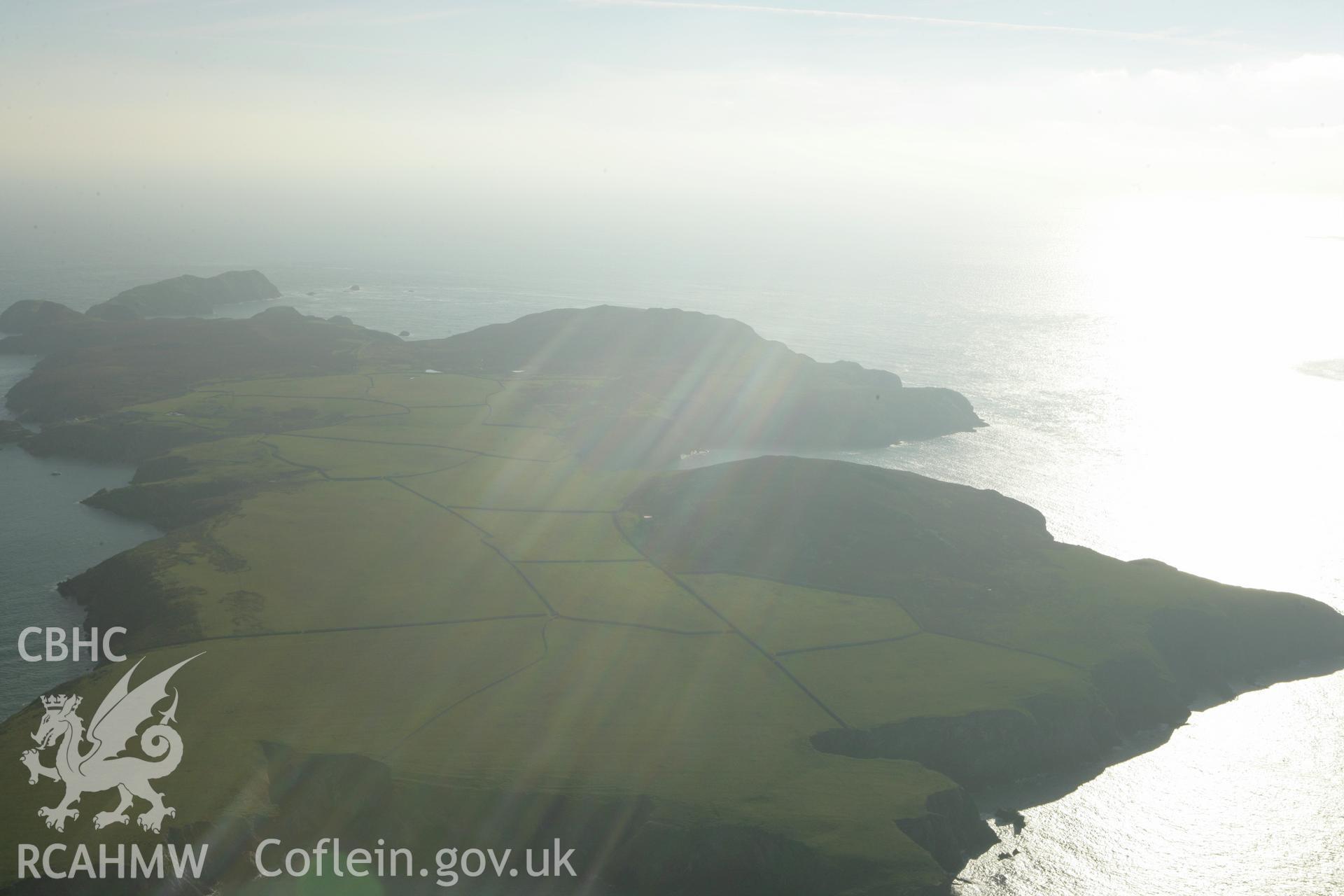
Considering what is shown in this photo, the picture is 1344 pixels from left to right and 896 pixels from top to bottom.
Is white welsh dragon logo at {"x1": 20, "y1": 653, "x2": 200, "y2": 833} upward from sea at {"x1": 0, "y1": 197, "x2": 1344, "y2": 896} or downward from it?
upward

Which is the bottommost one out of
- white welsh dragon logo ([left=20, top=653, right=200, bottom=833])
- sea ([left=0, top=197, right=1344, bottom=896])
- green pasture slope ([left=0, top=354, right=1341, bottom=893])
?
sea ([left=0, top=197, right=1344, bottom=896])

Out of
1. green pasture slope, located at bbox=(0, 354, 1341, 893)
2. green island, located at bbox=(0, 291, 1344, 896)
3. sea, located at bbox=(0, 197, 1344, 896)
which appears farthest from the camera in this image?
sea, located at bbox=(0, 197, 1344, 896)

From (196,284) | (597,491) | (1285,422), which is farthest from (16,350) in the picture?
(1285,422)

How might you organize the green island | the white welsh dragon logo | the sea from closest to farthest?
the white welsh dragon logo, the green island, the sea

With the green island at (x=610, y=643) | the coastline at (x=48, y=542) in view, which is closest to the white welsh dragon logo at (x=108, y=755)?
the green island at (x=610, y=643)

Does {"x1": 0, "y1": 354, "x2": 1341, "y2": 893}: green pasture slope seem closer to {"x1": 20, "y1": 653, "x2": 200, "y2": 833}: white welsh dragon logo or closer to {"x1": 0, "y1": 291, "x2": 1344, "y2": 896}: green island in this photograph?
{"x1": 0, "y1": 291, "x2": 1344, "y2": 896}: green island

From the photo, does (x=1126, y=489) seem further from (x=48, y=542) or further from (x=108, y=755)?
(x=48, y=542)

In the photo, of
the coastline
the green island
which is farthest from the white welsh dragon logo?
the coastline
